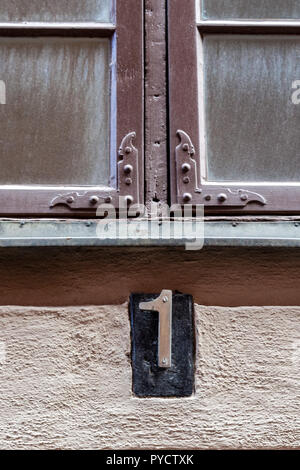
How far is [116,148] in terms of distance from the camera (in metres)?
2.14

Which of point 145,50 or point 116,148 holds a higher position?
point 145,50

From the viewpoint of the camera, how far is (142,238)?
78.0 inches

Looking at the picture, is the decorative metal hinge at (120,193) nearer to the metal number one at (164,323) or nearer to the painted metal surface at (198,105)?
the painted metal surface at (198,105)

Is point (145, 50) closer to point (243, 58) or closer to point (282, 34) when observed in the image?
point (243, 58)

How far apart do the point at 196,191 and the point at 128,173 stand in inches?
8.8

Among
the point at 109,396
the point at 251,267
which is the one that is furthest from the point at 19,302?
the point at 251,267

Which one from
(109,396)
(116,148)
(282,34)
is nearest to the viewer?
(109,396)

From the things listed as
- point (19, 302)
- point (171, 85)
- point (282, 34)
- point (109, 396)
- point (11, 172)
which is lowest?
point (109, 396)

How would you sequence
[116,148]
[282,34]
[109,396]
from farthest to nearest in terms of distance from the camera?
[282,34]
[116,148]
[109,396]

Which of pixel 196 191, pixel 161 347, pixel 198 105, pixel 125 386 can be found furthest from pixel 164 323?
pixel 198 105

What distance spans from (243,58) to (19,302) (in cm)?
111

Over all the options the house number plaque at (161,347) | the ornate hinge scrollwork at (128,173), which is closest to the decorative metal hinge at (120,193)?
the ornate hinge scrollwork at (128,173)

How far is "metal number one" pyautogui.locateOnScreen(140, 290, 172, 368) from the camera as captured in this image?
2.00m

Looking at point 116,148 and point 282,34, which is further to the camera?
point 282,34
